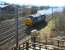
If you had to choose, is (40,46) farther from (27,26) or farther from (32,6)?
(32,6)

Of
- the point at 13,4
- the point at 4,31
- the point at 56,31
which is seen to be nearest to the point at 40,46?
the point at 56,31

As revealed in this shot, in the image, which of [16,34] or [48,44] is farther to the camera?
[48,44]

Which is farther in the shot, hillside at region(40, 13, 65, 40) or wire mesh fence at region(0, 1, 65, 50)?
hillside at region(40, 13, 65, 40)

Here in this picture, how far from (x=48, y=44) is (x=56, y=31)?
246mm

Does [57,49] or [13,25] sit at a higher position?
[13,25]

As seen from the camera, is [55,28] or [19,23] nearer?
[19,23]

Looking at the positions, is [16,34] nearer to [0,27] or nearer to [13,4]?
[0,27]

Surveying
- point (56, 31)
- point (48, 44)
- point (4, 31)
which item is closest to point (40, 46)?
point (48, 44)

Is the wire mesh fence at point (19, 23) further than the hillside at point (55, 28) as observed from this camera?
No

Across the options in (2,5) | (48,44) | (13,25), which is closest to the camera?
(2,5)

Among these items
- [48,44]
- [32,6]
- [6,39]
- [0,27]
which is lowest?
[48,44]

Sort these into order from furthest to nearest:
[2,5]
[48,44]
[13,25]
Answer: [48,44] → [13,25] → [2,5]

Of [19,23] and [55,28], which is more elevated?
[19,23]

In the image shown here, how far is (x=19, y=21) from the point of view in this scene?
244 centimetres
